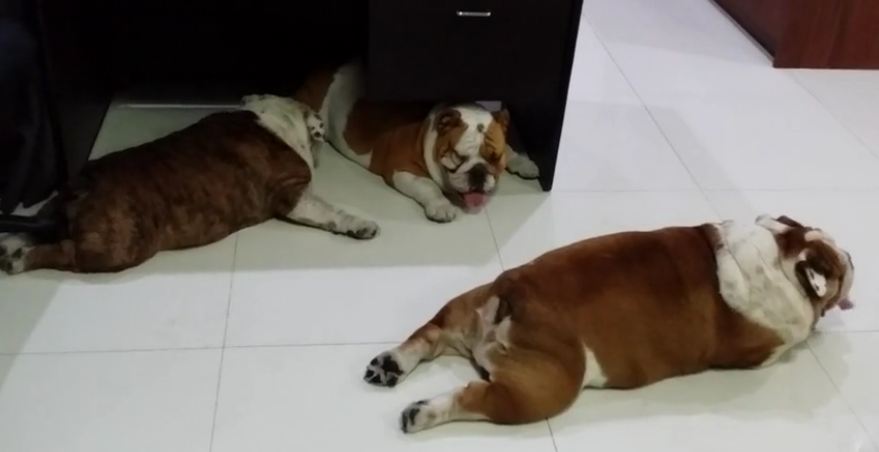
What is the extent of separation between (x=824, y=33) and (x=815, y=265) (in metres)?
1.55

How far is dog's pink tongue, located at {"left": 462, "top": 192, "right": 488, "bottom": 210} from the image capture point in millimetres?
2111

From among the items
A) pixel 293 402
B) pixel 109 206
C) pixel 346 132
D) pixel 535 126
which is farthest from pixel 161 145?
pixel 535 126

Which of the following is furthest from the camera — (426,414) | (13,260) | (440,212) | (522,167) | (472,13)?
(522,167)

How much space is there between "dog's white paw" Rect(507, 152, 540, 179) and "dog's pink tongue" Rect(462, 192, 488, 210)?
0.17 metres

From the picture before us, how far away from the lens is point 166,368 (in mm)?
1686

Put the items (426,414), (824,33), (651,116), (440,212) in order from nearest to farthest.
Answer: (426,414) → (440,212) → (651,116) → (824,33)

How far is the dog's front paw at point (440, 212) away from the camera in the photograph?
2.11 metres

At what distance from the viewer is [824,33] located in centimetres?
298

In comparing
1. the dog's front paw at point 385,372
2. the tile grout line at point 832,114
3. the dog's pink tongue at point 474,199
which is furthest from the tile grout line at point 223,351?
the tile grout line at point 832,114

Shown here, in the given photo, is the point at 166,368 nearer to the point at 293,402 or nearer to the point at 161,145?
the point at 293,402

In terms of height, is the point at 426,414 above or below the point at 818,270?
below

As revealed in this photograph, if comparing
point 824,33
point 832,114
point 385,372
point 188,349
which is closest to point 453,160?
point 385,372

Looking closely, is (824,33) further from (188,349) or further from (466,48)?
(188,349)

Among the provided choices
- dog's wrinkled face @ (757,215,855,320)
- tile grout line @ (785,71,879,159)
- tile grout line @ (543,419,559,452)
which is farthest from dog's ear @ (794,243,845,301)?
tile grout line @ (785,71,879,159)
